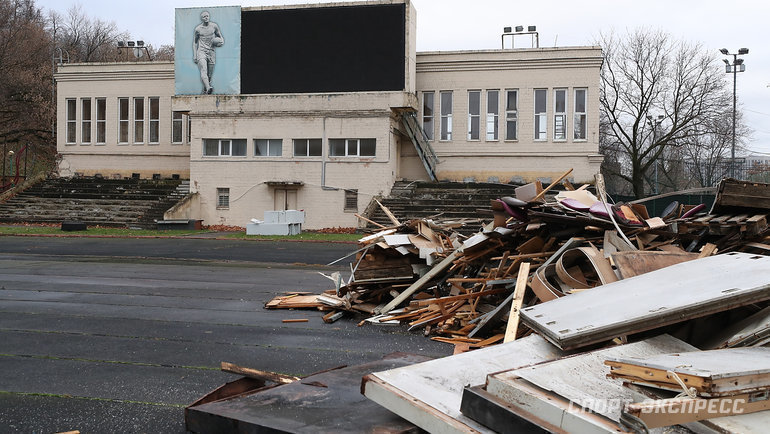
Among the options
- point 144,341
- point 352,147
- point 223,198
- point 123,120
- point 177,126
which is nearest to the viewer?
point 144,341

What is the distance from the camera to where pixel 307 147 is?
3306 cm

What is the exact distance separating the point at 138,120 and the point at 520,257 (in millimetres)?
37699

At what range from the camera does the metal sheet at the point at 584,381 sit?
9.09ft

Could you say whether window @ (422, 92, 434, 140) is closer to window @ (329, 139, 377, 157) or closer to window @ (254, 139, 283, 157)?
window @ (329, 139, 377, 157)

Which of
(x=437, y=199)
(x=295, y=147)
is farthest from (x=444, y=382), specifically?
(x=295, y=147)

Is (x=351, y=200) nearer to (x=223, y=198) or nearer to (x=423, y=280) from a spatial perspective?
(x=223, y=198)

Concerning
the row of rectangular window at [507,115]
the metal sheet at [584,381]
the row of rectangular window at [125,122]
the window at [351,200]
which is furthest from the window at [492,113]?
the metal sheet at [584,381]

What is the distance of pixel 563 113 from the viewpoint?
34625 millimetres

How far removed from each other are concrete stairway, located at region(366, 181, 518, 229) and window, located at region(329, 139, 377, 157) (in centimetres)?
259

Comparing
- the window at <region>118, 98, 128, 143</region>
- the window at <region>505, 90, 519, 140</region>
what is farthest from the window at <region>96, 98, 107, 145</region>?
the window at <region>505, 90, 519, 140</region>

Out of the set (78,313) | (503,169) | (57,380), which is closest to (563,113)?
(503,169)

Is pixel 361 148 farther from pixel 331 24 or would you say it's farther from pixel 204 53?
pixel 204 53

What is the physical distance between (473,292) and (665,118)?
41828 millimetres

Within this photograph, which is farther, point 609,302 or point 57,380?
point 57,380
